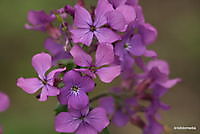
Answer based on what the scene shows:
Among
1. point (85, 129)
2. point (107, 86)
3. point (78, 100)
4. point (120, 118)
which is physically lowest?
point (107, 86)

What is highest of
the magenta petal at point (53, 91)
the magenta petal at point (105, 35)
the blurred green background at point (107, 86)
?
the magenta petal at point (105, 35)

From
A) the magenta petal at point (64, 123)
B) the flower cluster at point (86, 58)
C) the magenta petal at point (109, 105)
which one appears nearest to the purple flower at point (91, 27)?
the flower cluster at point (86, 58)

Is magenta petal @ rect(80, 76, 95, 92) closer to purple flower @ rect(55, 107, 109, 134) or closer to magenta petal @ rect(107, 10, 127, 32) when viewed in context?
purple flower @ rect(55, 107, 109, 134)

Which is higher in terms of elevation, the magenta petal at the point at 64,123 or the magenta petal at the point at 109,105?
the magenta petal at the point at 64,123

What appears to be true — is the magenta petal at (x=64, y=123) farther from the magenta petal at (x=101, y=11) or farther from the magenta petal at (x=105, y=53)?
the magenta petal at (x=101, y=11)

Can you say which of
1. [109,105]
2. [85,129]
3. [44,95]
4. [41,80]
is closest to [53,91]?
[44,95]

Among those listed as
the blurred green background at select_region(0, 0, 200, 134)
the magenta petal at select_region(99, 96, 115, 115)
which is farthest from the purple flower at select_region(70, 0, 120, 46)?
the blurred green background at select_region(0, 0, 200, 134)

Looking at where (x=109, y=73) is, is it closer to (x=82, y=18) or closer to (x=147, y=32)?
(x=82, y=18)
